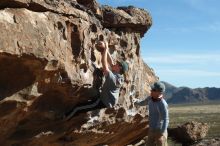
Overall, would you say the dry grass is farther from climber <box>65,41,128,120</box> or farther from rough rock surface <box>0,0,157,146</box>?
climber <box>65,41,128,120</box>

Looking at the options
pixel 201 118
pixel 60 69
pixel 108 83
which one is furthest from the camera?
pixel 201 118

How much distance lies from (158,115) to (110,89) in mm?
2898

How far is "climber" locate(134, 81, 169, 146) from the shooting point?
11.7 metres

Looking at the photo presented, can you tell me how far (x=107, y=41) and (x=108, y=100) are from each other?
2.20m

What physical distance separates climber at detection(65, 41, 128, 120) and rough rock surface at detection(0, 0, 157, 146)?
22 cm

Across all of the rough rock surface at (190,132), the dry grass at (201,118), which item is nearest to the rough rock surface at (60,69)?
the rough rock surface at (190,132)

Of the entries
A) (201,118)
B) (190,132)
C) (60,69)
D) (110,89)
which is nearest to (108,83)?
(110,89)

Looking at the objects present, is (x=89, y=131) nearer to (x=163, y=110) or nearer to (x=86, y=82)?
(x=86, y=82)

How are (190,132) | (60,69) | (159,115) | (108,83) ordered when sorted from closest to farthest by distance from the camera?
(159,115)
(60,69)
(108,83)
(190,132)

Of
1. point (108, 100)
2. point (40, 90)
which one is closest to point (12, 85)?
point (40, 90)

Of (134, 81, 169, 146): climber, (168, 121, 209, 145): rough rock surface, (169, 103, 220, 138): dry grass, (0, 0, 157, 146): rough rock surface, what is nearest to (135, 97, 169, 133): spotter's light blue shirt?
(134, 81, 169, 146): climber

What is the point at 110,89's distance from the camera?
14492 mm

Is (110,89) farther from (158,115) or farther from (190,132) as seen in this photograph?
(190,132)

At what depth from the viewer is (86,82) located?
14.3m
